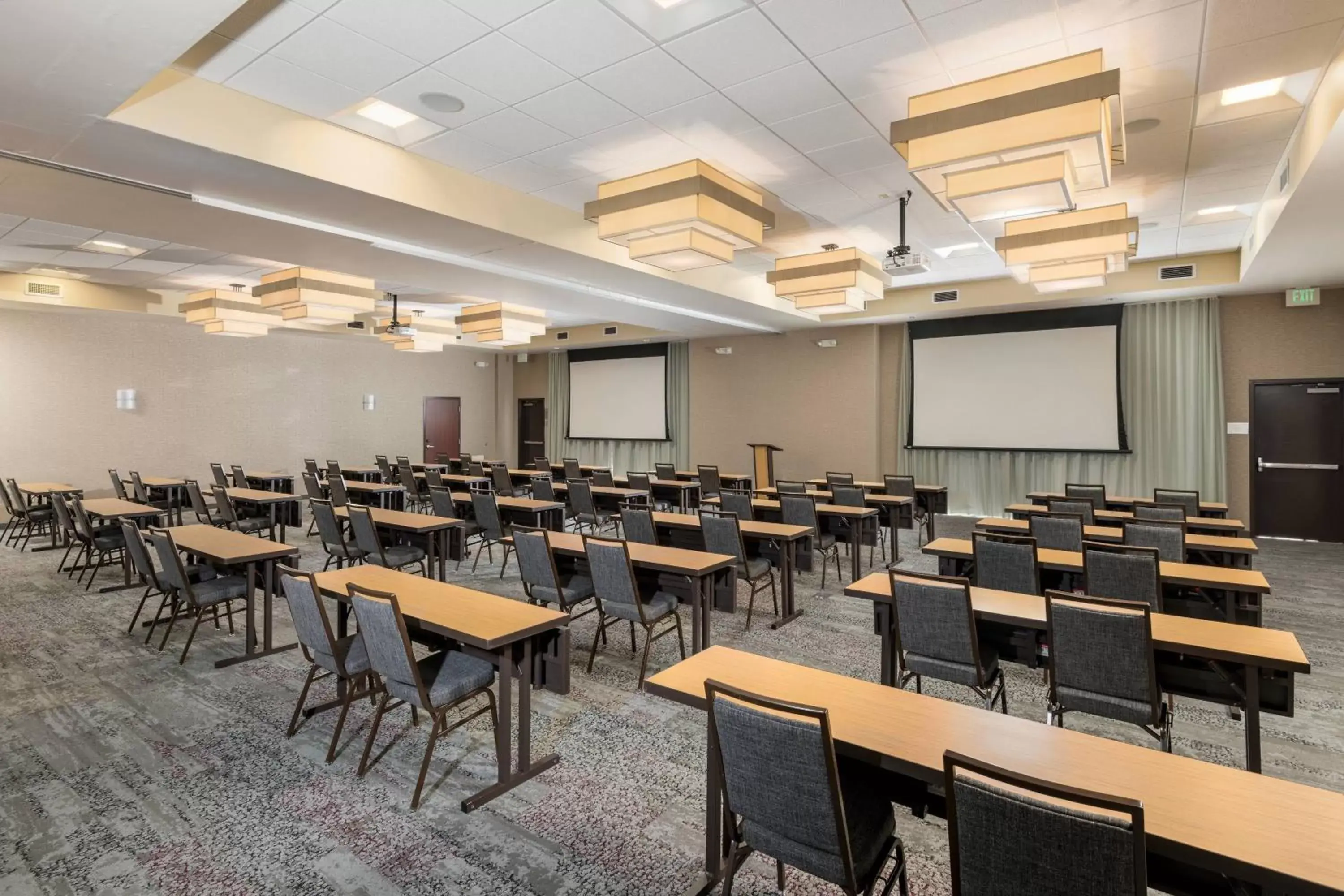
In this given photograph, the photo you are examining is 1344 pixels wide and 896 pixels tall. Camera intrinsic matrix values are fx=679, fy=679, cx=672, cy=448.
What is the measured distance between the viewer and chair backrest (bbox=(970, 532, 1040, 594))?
3902 millimetres

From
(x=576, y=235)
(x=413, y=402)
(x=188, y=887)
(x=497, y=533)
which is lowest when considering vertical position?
(x=188, y=887)

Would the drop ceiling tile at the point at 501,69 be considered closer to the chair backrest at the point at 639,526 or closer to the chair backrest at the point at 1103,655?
the chair backrest at the point at 639,526

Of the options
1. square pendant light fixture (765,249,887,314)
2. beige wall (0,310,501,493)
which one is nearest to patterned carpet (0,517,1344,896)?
square pendant light fixture (765,249,887,314)

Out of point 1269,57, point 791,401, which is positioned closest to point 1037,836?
point 1269,57

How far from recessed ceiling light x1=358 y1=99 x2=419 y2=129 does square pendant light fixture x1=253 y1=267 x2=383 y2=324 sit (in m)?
4.08

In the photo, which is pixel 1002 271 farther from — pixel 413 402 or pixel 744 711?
pixel 413 402

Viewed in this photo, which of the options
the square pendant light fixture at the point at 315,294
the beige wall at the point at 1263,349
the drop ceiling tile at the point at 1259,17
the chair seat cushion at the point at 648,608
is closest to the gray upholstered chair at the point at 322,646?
the chair seat cushion at the point at 648,608

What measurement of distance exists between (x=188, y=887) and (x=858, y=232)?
731cm

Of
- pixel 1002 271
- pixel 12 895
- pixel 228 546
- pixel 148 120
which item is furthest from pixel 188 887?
pixel 1002 271

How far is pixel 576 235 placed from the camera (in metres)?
6.79

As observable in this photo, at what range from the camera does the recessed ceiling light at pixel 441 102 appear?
4.29m

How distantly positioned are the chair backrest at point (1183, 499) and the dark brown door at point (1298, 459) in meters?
3.49

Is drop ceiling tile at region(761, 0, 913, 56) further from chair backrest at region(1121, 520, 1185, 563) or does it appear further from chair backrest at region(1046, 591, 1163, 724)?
chair backrest at region(1121, 520, 1185, 563)

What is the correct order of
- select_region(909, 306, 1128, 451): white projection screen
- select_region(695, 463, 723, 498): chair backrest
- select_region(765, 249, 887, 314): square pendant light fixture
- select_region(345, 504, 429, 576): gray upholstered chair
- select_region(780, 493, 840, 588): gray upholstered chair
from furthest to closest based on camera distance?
1. select_region(909, 306, 1128, 451): white projection screen
2. select_region(695, 463, 723, 498): chair backrest
3. select_region(765, 249, 887, 314): square pendant light fixture
4. select_region(780, 493, 840, 588): gray upholstered chair
5. select_region(345, 504, 429, 576): gray upholstered chair
